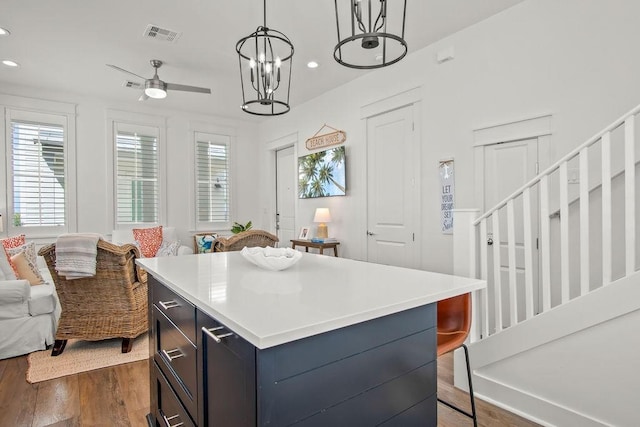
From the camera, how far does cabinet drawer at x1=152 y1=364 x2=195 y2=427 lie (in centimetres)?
132

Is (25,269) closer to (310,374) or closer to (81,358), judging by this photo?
(81,358)

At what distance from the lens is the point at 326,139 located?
16.2ft

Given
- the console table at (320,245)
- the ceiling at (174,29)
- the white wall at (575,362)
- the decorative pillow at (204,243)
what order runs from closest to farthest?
the white wall at (575,362)
the ceiling at (174,29)
the console table at (320,245)
the decorative pillow at (204,243)

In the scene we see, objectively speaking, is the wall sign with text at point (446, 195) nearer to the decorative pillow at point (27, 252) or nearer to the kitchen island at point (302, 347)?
the kitchen island at point (302, 347)

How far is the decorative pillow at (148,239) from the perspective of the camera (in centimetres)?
509

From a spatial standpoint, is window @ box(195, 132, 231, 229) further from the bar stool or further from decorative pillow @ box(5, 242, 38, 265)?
the bar stool

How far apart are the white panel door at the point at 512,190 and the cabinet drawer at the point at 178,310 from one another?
7.76 feet

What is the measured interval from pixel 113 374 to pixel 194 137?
4.23m

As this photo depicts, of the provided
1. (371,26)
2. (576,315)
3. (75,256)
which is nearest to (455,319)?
(576,315)

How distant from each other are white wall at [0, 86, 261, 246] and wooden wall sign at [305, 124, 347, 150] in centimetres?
170

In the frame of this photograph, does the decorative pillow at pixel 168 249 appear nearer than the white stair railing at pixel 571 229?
No

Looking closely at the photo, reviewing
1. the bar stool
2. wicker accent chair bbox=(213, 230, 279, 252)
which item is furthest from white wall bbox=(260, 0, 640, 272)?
the bar stool

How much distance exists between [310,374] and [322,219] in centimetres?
384


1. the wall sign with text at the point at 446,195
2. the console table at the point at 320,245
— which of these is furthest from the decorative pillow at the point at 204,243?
the wall sign with text at the point at 446,195
